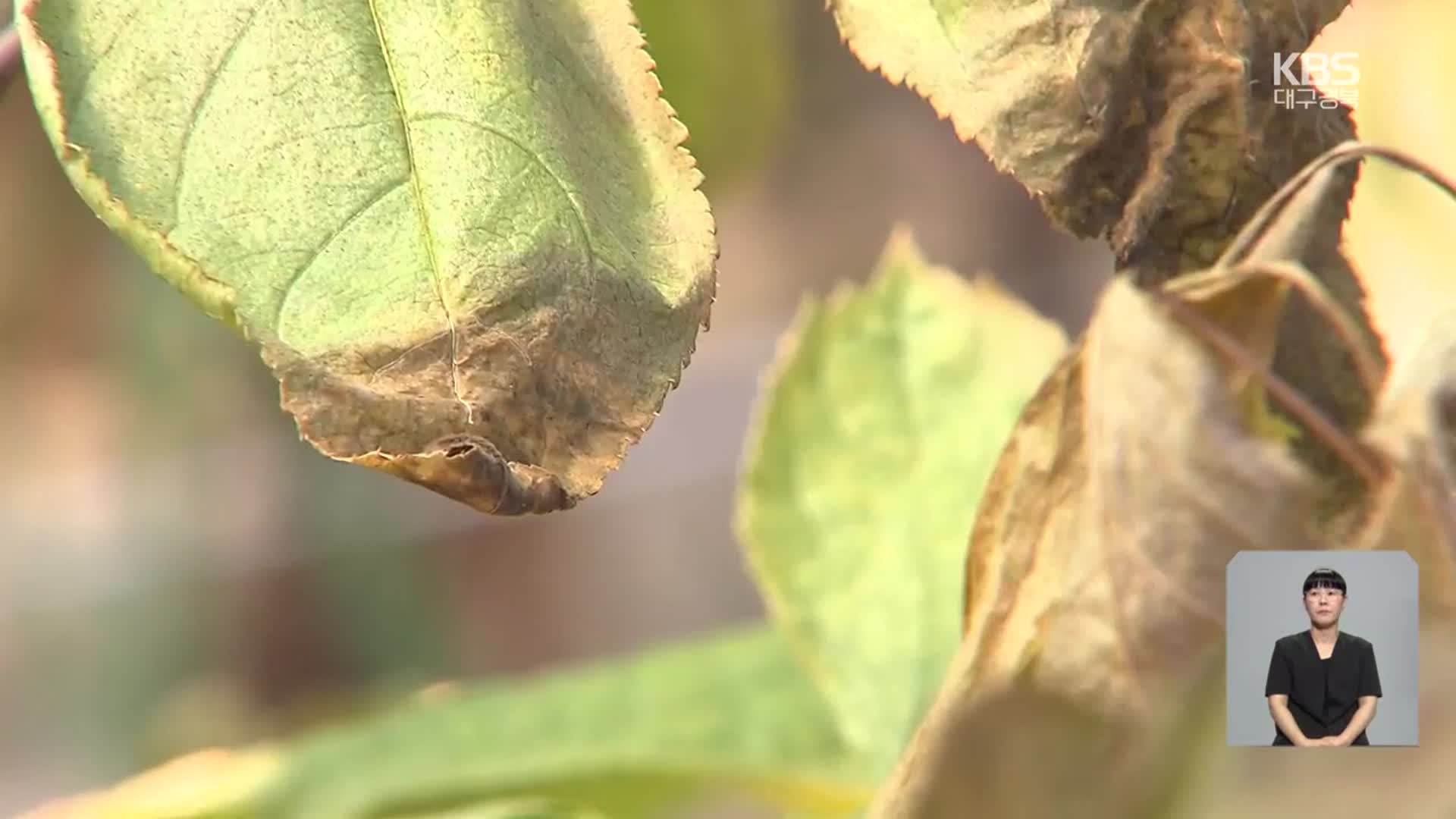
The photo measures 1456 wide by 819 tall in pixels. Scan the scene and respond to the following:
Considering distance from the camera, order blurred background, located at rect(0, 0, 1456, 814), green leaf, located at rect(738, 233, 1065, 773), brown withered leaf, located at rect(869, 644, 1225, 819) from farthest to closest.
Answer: blurred background, located at rect(0, 0, 1456, 814) → green leaf, located at rect(738, 233, 1065, 773) → brown withered leaf, located at rect(869, 644, 1225, 819)

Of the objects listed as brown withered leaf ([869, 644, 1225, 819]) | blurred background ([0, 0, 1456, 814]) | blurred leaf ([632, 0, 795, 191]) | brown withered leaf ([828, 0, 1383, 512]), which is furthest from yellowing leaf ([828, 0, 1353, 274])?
blurred background ([0, 0, 1456, 814])

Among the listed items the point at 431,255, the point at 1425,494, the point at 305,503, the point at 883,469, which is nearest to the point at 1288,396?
the point at 1425,494

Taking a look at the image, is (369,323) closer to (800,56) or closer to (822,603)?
(822,603)

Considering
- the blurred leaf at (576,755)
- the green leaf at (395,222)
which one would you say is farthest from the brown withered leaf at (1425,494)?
the blurred leaf at (576,755)

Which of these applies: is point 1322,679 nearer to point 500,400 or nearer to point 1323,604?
point 1323,604

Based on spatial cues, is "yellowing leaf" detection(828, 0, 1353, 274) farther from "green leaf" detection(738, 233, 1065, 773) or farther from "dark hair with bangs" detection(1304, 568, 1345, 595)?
"green leaf" detection(738, 233, 1065, 773)

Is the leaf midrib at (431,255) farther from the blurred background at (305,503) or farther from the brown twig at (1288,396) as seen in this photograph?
the blurred background at (305,503)
